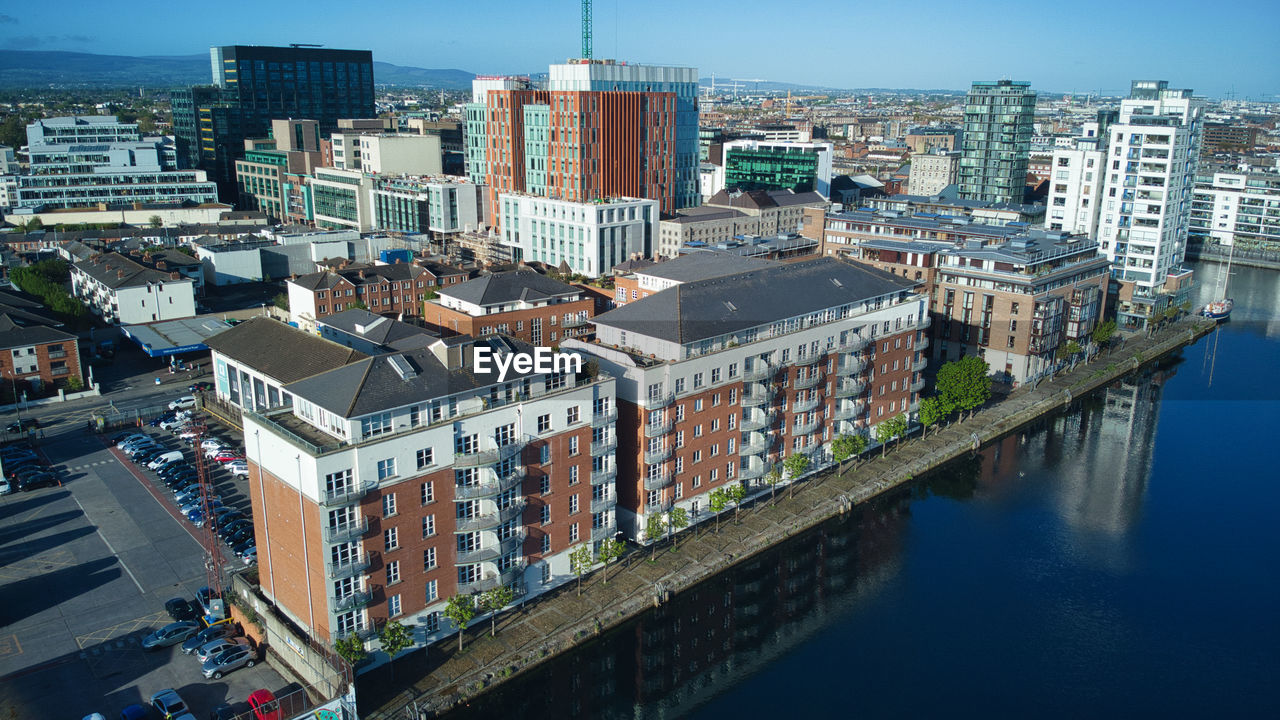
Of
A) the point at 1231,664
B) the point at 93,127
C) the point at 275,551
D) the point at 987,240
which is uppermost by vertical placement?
the point at 93,127

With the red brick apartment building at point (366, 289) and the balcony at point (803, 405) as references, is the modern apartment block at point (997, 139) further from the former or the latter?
the balcony at point (803, 405)

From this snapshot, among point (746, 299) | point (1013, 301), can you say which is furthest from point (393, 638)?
point (1013, 301)

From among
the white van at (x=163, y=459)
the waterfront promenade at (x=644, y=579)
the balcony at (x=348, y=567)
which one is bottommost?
the waterfront promenade at (x=644, y=579)

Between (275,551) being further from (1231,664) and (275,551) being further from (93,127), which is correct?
(93,127)

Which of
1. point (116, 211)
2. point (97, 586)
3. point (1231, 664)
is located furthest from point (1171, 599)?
point (116, 211)

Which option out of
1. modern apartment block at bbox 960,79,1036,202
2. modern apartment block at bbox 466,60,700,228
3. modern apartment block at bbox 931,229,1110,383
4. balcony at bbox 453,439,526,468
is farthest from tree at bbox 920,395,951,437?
modern apartment block at bbox 960,79,1036,202

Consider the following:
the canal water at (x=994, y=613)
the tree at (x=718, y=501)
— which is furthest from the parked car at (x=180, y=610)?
the tree at (x=718, y=501)
